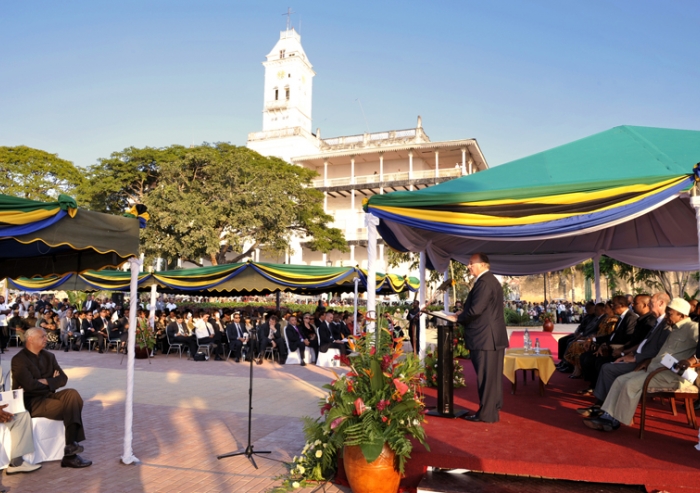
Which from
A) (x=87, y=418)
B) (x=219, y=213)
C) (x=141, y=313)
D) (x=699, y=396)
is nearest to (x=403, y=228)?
(x=699, y=396)

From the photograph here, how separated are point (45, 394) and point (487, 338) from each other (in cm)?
457

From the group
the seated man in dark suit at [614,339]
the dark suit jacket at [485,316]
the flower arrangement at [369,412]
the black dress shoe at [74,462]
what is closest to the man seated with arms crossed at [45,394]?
the black dress shoe at [74,462]

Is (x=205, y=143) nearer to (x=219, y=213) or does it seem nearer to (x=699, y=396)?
(x=219, y=213)

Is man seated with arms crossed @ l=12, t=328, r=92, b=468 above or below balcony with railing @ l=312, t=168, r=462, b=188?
below

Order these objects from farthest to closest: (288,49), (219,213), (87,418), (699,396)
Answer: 1. (288,49)
2. (219,213)
3. (87,418)
4. (699,396)

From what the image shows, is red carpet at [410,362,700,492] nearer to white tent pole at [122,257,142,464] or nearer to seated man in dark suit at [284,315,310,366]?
white tent pole at [122,257,142,464]

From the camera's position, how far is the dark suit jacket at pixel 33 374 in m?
5.15

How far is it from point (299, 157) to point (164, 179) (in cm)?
2047

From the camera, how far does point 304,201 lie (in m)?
33.4

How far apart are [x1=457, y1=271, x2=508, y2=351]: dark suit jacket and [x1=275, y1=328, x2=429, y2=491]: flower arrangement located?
969 mm

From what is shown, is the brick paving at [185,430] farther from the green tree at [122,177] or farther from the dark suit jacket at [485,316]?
the green tree at [122,177]

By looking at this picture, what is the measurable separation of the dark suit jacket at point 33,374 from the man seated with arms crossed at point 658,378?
5484mm

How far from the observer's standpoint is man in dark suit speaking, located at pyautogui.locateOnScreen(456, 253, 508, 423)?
5.27 metres

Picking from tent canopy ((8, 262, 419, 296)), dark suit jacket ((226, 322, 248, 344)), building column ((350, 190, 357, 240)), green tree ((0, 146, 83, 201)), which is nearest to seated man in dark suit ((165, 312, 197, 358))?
dark suit jacket ((226, 322, 248, 344))
